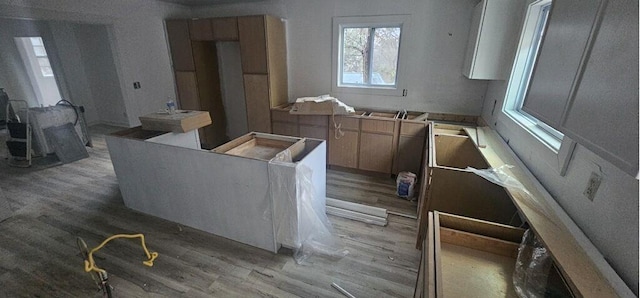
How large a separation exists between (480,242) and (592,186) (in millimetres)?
512

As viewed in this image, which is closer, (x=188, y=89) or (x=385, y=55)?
(x=385, y=55)

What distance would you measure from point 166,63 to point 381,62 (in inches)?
136

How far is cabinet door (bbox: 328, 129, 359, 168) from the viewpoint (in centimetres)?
346

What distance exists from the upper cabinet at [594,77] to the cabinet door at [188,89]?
4.28 m

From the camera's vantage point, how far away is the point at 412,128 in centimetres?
314

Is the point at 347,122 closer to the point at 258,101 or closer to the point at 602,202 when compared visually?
the point at 258,101

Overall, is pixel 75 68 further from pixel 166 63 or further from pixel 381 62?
pixel 381 62

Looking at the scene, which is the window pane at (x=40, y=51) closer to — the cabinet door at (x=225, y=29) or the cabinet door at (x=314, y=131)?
the cabinet door at (x=225, y=29)

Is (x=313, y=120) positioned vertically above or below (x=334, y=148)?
above

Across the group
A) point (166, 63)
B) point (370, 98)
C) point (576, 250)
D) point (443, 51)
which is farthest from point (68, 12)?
point (576, 250)

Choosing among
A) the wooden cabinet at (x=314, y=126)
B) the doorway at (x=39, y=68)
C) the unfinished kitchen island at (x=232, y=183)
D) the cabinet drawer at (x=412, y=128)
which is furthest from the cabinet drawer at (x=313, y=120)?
the doorway at (x=39, y=68)

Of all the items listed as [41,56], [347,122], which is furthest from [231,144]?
[41,56]

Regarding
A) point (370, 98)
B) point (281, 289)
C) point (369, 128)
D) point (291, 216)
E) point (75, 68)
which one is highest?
point (75, 68)

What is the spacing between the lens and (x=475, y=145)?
228 centimetres
